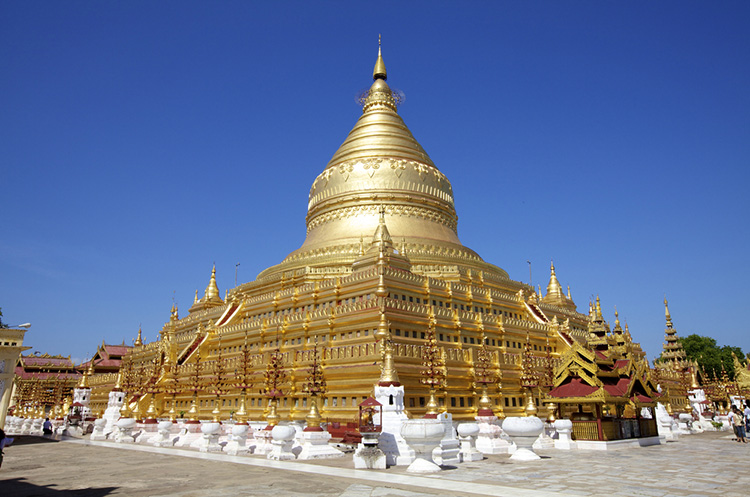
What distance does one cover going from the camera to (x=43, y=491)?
38.1ft

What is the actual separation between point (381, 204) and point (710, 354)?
197 feet

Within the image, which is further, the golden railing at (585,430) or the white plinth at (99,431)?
the white plinth at (99,431)

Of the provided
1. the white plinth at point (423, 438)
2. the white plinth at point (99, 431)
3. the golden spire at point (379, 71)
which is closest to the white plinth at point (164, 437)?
the white plinth at point (99, 431)

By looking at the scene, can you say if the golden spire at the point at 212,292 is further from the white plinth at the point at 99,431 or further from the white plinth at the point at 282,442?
the white plinth at the point at 282,442

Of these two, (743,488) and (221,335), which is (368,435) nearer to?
(743,488)

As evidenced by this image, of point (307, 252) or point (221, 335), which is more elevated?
point (307, 252)

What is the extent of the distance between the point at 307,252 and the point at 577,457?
2480cm

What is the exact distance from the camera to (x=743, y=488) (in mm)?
11055

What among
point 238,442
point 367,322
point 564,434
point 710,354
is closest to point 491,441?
point 564,434

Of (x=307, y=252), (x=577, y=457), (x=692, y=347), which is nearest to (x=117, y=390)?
(x=307, y=252)

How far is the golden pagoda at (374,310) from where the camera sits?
2706 centimetres

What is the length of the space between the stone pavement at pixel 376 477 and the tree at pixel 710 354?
63.7m

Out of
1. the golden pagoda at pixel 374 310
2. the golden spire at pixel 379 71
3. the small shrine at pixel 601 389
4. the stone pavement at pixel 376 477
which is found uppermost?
the golden spire at pixel 379 71

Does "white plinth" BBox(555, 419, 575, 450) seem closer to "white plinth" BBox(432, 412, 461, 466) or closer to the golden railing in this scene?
the golden railing
